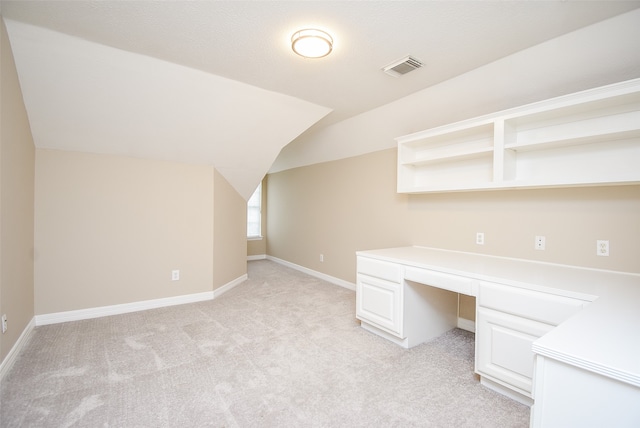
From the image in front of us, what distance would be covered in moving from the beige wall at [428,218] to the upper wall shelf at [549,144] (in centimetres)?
19

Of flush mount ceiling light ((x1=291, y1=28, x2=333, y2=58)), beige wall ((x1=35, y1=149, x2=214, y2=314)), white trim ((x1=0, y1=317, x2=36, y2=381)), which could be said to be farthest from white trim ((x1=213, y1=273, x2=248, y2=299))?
flush mount ceiling light ((x1=291, y1=28, x2=333, y2=58))

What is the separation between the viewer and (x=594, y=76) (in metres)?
1.99

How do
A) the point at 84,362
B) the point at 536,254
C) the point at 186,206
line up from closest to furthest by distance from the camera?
the point at 84,362
the point at 536,254
the point at 186,206

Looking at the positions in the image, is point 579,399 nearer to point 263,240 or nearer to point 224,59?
point 224,59

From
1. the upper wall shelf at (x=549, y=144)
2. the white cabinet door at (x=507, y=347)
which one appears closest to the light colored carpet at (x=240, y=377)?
the white cabinet door at (x=507, y=347)

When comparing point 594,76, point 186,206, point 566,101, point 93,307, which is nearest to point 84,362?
point 93,307

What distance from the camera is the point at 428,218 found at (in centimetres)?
329

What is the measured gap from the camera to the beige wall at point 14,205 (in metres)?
2.04

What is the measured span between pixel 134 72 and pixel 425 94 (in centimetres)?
254

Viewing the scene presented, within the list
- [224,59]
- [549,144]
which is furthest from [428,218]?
[224,59]

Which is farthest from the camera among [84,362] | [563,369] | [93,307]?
[93,307]

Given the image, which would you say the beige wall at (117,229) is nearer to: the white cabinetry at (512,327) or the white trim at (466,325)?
the white trim at (466,325)

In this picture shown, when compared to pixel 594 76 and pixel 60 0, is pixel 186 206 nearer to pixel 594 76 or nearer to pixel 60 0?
pixel 60 0

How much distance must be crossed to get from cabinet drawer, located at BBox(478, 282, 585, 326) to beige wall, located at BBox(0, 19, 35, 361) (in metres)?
3.29
